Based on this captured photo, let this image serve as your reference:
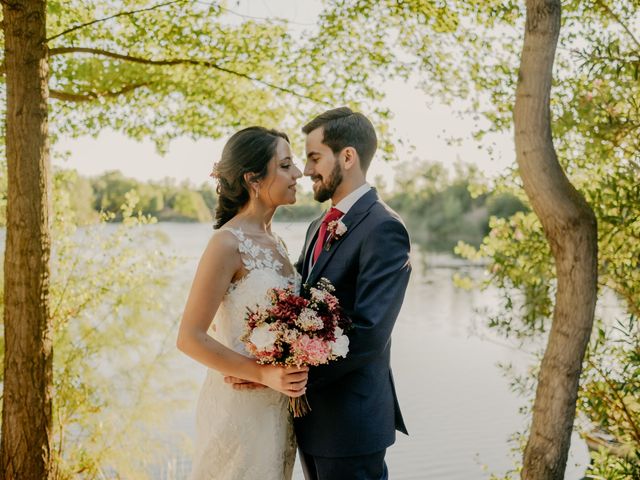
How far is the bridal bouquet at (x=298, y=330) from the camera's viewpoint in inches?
81.7

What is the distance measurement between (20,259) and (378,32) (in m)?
2.87

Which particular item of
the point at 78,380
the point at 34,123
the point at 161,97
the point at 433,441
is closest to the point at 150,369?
the point at 78,380

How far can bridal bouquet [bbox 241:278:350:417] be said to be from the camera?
6.81 feet

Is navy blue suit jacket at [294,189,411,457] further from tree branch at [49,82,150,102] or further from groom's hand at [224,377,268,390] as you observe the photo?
tree branch at [49,82,150,102]

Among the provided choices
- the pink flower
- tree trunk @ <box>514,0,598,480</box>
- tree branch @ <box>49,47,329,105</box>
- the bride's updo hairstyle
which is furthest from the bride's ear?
Answer: tree branch @ <box>49,47,329,105</box>

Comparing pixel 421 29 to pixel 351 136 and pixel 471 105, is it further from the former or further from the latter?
pixel 351 136

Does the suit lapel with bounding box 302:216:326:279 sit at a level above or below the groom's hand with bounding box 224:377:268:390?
above

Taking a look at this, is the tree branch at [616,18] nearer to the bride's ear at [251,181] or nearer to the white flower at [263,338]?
the bride's ear at [251,181]

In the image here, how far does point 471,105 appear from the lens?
4684 millimetres

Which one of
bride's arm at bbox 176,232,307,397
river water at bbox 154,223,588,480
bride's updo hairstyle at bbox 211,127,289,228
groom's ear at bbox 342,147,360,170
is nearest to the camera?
bride's arm at bbox 176,232,307,397

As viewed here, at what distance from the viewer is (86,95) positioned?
4.98 meters

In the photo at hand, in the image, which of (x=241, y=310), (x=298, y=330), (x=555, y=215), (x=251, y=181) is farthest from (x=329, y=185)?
(x=555, y=215)

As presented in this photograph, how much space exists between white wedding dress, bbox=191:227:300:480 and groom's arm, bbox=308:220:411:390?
0.35m

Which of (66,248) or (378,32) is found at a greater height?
(378,32)
